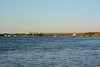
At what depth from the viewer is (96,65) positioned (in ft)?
89.3

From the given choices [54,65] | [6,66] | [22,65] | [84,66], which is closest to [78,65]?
[84,66]

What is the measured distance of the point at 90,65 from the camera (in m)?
27.2

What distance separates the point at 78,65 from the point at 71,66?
1.18m

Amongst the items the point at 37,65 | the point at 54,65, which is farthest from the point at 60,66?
the point at 37,65

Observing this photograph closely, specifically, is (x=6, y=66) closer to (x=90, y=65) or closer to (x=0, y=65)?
(x=0, y=65)

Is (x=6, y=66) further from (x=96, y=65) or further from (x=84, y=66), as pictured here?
(x=96, y=65)

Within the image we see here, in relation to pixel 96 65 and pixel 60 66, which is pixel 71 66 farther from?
pixel 96 65

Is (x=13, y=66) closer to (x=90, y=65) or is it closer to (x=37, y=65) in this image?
(x=37, y=65)

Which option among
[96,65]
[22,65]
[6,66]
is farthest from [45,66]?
[96,65]

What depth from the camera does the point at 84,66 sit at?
2656 cm

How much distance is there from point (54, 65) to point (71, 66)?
2.18 metres

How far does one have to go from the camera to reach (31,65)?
2698 cm

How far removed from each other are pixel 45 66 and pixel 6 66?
488 centimetres

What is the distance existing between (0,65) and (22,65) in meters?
2.80
